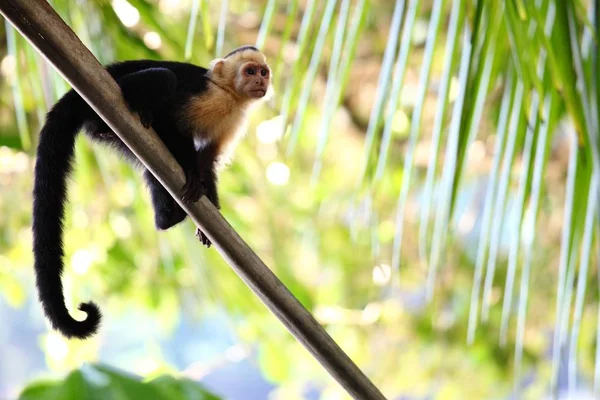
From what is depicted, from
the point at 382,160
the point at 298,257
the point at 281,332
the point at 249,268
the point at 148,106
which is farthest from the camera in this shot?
the point at 298,257

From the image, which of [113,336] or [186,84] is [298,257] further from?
[186,84]

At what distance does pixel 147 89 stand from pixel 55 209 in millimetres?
260

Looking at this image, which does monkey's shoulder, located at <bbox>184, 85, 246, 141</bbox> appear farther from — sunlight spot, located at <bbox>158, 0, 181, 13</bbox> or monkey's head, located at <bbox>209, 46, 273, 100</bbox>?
sunlight spot, located at <bbox>158, 0, 181, 13</bbox>

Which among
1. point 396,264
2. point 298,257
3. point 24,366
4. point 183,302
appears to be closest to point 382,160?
point 396,264

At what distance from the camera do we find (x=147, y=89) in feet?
4.52

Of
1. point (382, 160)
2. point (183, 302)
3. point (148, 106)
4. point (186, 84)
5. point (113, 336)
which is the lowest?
point (382, 160)

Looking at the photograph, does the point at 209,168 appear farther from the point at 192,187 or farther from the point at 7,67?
the point at 7,67

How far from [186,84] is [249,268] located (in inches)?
28.8

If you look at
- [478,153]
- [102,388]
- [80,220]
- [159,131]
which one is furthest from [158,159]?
[478,153]

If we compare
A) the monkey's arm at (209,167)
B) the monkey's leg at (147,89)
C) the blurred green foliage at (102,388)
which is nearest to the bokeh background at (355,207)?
the blurred green foliage at (102,388)

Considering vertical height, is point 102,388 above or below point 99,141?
below

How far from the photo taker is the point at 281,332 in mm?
4031

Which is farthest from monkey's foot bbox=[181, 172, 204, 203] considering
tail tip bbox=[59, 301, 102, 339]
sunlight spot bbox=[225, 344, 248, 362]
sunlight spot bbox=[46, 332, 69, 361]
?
sunlight spot bbox=[46, 332, 69, 361]

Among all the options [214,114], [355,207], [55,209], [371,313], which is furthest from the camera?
[371,313]
